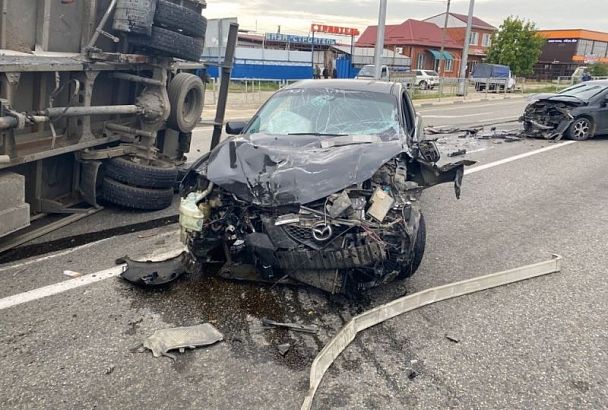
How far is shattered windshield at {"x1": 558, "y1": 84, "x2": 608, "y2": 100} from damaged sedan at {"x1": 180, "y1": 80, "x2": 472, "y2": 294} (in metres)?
10.5

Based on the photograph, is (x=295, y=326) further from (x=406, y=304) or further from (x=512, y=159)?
(x=512, y=159)

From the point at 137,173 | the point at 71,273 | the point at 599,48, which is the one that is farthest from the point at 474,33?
the point at 71,273

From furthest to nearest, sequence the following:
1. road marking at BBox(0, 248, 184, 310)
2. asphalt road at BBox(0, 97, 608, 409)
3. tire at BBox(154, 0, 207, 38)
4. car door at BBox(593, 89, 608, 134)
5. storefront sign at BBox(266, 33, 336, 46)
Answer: storefront sign at BBox(266, 33, 336, 46) → car door at BBox(593, 89, 608, 134) → tire at BBox(154, 0, 207, 38) → road marking at BBox(0, 248, 184, 310) → asphalt road at BBox(0, 97, 608, 409)

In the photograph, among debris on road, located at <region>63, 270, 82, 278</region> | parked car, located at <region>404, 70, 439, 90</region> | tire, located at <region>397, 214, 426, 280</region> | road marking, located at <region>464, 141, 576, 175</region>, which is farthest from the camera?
parked car, located at <region>404, 70, 439, 90</region>

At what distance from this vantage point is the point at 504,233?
630 centimetres

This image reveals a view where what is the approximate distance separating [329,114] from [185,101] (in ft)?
8.84

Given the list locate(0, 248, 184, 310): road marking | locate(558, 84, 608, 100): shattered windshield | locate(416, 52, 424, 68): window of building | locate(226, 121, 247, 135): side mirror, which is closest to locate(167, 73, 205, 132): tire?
locate(226, 121, 247, 135): side mirror

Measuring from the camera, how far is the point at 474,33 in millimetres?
69312

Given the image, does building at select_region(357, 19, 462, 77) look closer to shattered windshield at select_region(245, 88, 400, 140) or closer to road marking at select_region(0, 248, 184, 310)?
shattered windshield at select_region(245, 88, 400, 140)

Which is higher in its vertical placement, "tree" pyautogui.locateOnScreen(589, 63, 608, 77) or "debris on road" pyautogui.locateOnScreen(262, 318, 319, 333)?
"tree" pyautogui.locateOnScreen(589, 63, 608, 77)

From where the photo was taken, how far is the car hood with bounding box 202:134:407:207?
4.09 metres

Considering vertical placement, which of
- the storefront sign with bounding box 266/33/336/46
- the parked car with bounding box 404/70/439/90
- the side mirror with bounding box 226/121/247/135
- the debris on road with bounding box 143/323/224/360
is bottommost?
the debris on road with bounding box 143/323/224/360

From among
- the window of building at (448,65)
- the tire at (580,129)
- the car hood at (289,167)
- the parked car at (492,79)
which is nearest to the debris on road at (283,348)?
the car hood at (289,167)

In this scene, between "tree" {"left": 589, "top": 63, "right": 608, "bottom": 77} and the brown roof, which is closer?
the brown roof
